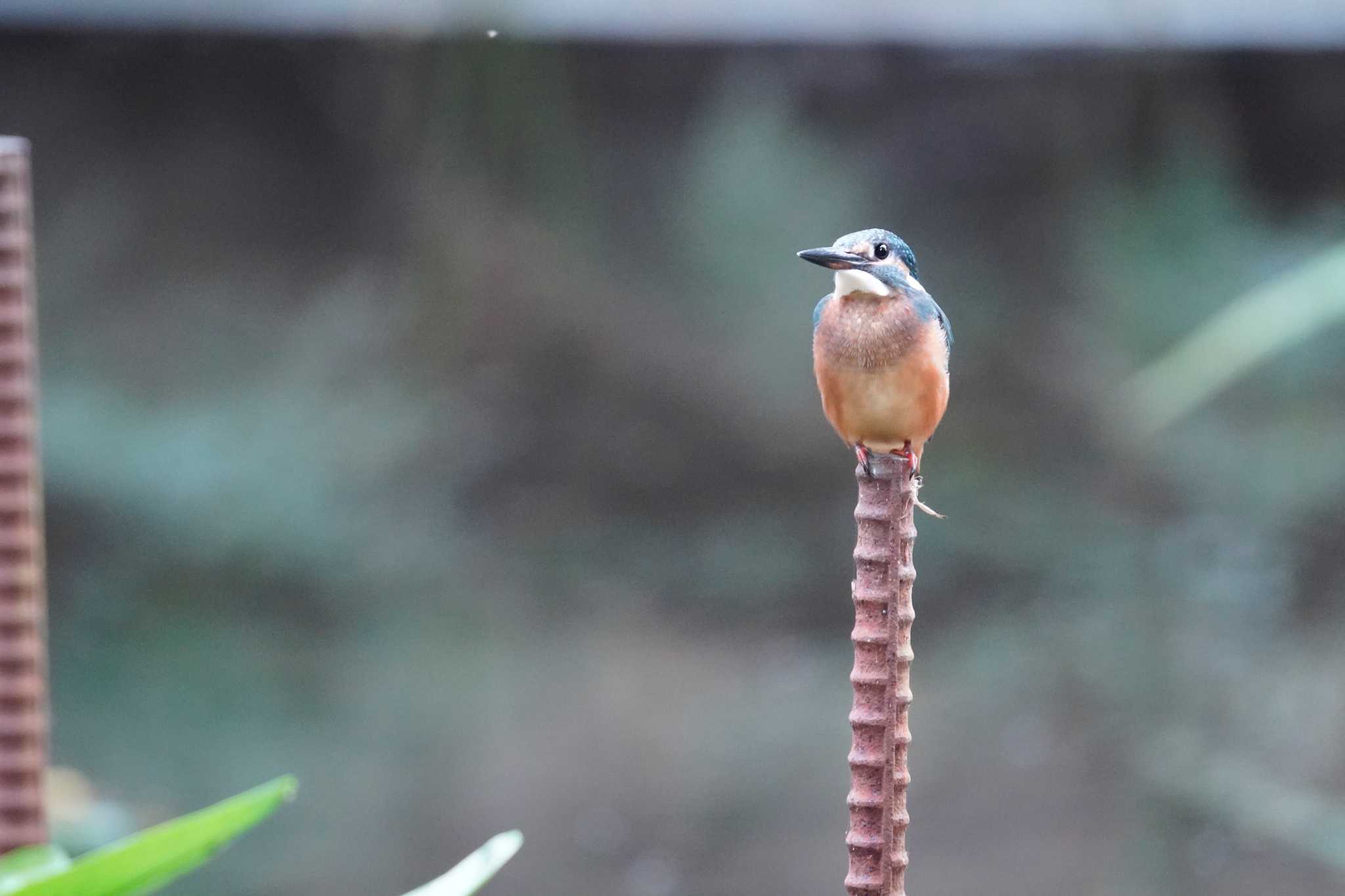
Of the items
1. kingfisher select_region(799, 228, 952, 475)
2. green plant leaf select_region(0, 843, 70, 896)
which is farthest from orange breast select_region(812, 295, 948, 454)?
green plant leaf select_region(0, 843, 70, 896)

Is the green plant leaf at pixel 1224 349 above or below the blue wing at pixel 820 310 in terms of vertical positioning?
above

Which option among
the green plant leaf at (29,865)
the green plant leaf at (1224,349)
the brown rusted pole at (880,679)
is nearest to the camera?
the brown rusted pole at (880,679)

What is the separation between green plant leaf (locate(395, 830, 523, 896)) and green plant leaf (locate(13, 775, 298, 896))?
0.05 metres

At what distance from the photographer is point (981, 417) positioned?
928 mm

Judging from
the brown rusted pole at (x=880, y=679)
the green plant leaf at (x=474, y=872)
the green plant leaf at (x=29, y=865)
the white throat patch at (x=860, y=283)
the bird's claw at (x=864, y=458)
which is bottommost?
the green plant leaf at (x=474, y=872)

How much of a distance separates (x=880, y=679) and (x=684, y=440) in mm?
670

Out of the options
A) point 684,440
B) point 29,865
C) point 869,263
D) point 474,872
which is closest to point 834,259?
point 869,263

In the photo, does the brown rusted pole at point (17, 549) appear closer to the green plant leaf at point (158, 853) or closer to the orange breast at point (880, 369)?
the green plant leaf at point (158, 853)

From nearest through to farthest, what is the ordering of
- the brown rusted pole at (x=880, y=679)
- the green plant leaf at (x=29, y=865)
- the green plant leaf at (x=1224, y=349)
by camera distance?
the brown rusted pole at (x=880, y=679) → the green plant leaf at (x=29, y=865) → the green plant leaf at (x=1224, y=349)

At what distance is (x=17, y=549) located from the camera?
435 mm

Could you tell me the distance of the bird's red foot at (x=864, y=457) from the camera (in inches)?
11.8

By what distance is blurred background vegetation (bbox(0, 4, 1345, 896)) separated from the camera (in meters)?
0.91

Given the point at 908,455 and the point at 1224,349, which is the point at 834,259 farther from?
the point at 1224,349

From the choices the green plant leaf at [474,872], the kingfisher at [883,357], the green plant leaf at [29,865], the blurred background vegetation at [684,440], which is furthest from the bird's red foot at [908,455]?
the blurred background vegetation at [684,440]
